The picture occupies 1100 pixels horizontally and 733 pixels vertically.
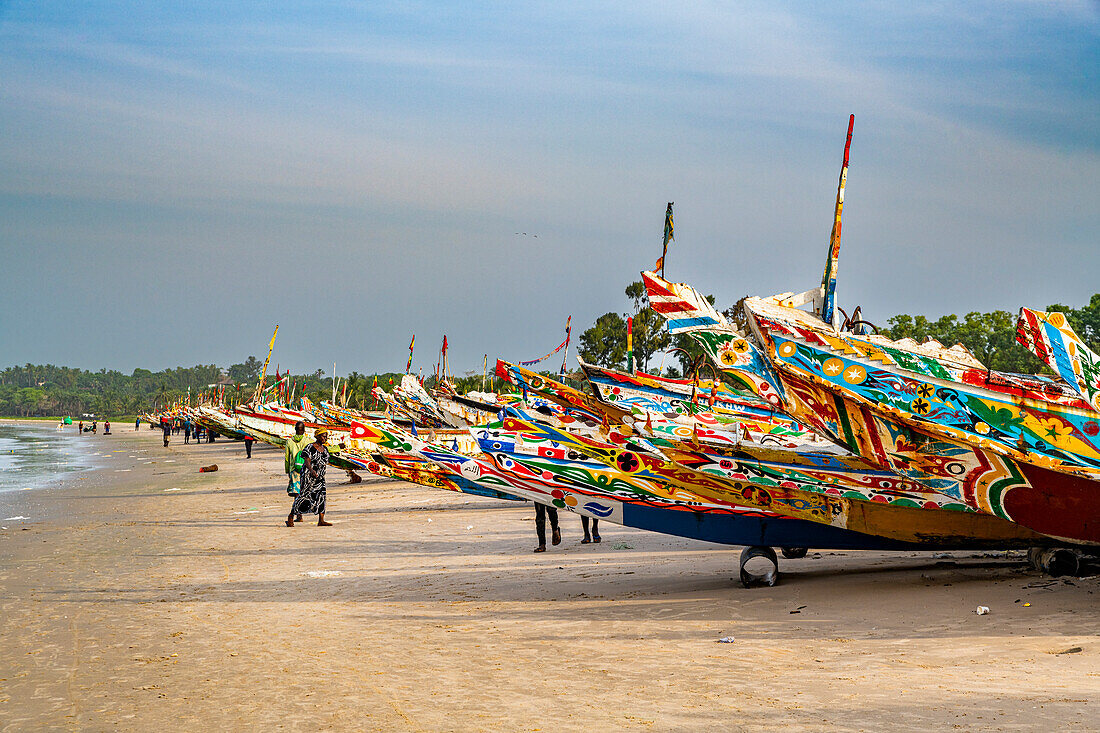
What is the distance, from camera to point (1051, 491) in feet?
28.3

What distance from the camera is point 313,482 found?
1783cm

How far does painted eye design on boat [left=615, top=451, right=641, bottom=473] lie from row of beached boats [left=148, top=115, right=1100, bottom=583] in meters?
0.02

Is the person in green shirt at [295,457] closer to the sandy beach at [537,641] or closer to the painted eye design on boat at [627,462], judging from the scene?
the sandy beach at [537,641]

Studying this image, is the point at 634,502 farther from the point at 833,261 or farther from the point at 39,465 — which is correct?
the point at 39,465

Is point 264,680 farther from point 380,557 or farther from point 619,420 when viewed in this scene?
point 619,420

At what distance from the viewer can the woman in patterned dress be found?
17062 millimetres

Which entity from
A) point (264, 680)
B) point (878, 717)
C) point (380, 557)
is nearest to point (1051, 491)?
point (878, 717)

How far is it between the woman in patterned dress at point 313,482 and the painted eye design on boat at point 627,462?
7749 millimetres

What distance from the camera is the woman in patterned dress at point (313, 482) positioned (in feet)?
56.0

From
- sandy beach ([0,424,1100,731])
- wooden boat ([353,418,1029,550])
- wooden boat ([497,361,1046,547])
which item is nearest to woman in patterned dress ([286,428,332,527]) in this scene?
sandy beach ([0,424,1100,731])

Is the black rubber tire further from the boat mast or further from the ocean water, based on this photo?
the ocean water

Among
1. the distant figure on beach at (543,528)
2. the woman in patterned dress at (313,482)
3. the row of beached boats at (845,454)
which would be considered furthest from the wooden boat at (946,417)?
the woman in patterned dress at (313,482)

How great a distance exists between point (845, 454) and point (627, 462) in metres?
2.52

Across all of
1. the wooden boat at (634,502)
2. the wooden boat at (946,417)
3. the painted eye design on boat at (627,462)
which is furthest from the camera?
the painted eye design on boat at (627,462)
